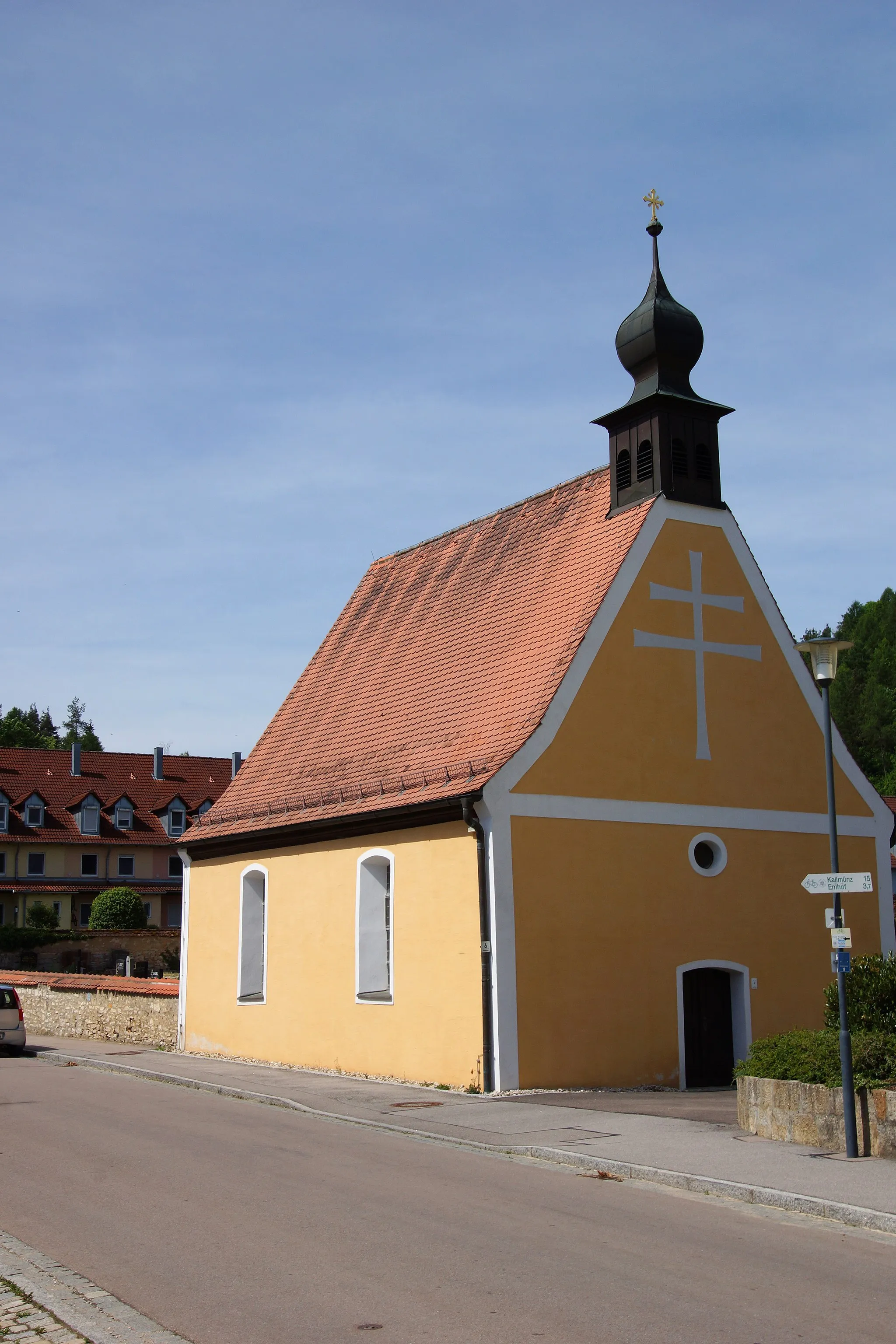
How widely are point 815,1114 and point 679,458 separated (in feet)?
38.2

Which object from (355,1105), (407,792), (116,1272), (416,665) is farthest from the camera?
(416,665)

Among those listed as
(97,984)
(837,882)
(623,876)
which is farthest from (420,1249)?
(97,984)

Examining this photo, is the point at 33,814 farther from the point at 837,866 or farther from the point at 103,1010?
the point at 837,866

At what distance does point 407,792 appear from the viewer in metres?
19.6

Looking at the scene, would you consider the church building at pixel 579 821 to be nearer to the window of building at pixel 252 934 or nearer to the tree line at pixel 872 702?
the window of building at pixel 252 934

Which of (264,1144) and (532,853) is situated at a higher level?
(532,853)

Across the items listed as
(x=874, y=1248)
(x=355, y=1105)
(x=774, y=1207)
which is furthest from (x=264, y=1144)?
(x=874, y=1248)

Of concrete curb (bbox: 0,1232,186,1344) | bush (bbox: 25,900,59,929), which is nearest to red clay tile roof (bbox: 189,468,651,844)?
concrete curb (bbox: 0,1232,186,1344)

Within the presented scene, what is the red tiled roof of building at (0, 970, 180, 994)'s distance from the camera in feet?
87.5

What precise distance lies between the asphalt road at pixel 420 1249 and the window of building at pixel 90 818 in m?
54.2

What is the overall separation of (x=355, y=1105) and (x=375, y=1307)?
9385 millimetres

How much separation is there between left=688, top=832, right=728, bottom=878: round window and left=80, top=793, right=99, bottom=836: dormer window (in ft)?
164

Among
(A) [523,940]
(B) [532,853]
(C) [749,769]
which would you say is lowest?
(A) [523,940]

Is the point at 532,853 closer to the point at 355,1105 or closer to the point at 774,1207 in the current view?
the point at 355,1105
